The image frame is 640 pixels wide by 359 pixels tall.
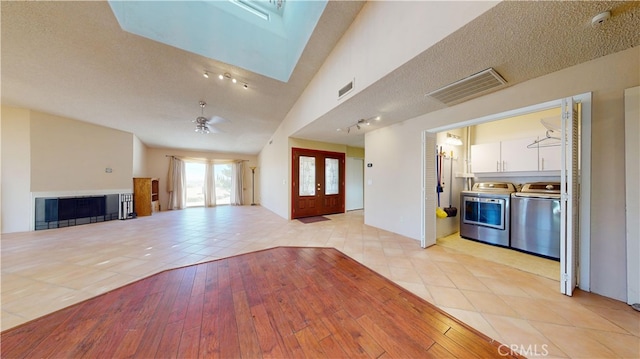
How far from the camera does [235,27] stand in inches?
117

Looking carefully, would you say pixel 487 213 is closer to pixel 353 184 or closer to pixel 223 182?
pixel 353 184

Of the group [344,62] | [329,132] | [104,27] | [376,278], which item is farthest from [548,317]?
[104,27]

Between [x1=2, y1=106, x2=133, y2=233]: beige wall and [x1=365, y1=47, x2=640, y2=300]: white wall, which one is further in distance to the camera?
[x1=2, y1=106, x2=133, y2=233]: beige wall

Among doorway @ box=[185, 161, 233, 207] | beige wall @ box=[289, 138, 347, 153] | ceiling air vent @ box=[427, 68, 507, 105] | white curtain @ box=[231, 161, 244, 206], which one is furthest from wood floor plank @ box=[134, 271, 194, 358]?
doorway @ box=[185, 161, 233, 207]

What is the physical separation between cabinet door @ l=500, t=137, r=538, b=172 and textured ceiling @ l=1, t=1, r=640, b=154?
170 centimetres

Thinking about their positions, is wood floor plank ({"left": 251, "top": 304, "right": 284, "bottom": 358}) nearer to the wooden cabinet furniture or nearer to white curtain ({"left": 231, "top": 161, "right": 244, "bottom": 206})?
the wooden cabinet furniture

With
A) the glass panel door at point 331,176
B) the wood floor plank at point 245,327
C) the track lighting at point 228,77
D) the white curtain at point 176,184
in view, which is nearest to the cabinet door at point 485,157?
the glass panel door at point 331,176

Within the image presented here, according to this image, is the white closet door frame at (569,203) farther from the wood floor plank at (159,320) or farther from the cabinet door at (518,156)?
the wood floor plank at (159,320)

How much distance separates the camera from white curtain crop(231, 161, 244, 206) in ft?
28.6

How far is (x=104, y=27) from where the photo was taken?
2299 mm

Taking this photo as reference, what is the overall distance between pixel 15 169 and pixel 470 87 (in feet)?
30.2

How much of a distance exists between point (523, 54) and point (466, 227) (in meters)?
3.03

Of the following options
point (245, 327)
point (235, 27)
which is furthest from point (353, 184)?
point (245, 327)

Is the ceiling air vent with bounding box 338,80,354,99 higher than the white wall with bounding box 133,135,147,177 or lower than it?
higher
